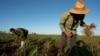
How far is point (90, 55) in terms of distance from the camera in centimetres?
484

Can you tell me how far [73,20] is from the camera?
5102 mm

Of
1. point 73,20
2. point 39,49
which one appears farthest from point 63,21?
point 39,49

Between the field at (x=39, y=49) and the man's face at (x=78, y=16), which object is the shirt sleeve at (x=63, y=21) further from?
the field at (x=39, y=49)

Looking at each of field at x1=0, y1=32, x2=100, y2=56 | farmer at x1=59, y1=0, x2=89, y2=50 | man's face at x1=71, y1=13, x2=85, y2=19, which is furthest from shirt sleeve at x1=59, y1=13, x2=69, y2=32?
field at x1=0, y1=32, x2=100, y2=56

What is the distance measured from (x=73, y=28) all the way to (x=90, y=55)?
817 mm

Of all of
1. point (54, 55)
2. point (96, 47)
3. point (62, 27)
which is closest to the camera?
point (62, 27)

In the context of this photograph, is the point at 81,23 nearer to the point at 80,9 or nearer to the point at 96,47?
the point at 80,9

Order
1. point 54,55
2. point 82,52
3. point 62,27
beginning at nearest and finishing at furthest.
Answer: point 82,52 → point 62,27 → point 54,55

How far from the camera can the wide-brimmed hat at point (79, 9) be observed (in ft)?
Answer: 15.6

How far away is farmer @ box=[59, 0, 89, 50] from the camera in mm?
4832

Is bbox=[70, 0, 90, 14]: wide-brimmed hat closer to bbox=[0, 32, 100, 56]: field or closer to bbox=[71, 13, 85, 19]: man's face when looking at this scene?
bbox=[71, 13, 85, 19]: man's face

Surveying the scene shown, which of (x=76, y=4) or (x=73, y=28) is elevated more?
(x=76, y=4)

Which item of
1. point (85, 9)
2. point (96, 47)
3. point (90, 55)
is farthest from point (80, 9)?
point (96, 47)

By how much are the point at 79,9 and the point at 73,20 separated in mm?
365
